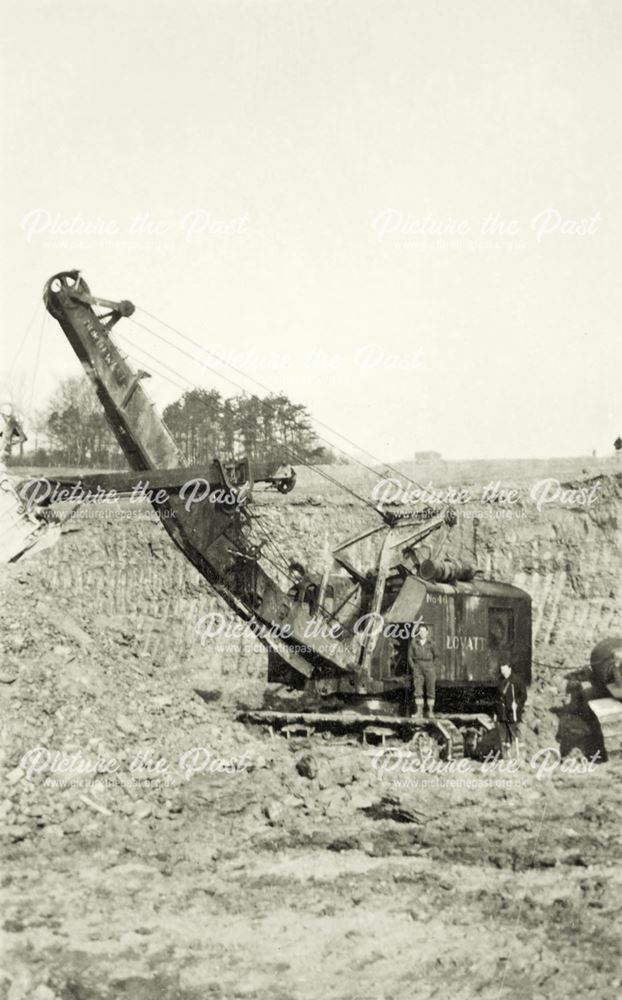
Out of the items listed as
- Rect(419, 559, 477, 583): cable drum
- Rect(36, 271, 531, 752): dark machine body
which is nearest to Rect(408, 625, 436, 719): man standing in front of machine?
Rect(36, 271, 531, 752): dark machine body

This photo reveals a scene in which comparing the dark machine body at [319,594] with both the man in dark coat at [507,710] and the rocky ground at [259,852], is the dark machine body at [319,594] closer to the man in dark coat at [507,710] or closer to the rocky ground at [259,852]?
the man in dark coat at [507,710]

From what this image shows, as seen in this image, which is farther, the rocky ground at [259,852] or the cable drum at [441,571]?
the cable drum at [441,571]

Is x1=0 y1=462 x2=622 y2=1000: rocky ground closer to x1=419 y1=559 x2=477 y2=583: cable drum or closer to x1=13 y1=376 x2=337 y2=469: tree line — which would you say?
x1=419 y1=559 x2=477 y2=583: cable drum

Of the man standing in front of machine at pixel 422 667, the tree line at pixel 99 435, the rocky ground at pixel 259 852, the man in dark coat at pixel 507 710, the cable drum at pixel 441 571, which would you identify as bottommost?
the rocky ground at pixel 259 852

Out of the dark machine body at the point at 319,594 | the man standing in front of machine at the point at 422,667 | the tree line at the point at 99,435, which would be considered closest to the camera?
the dark machine body at the point at 319,594

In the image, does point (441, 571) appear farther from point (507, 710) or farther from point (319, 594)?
point (507, 710)

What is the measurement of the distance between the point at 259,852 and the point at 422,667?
4.22m

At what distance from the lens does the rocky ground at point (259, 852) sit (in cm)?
526

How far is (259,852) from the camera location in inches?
293

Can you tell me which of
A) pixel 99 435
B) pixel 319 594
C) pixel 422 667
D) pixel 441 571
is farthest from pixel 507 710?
pixel 99 435

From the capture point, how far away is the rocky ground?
5.26 m

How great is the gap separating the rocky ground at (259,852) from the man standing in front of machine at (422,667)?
3.36 ft

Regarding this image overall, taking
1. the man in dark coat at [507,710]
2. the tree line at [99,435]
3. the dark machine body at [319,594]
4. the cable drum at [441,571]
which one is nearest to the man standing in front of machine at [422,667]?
the dark machine body at [319,594]

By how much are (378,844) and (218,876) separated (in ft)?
5.16
